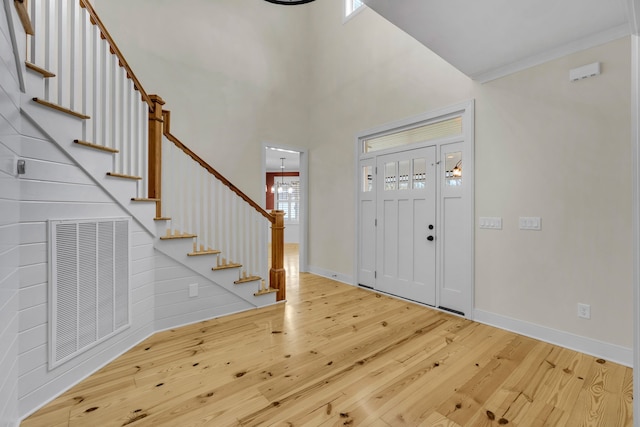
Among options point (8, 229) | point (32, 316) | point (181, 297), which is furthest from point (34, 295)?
point (181, 297)

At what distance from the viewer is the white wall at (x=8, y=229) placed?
1.26 metres

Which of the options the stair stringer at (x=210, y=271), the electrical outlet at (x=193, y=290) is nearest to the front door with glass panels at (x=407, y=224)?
the stair stringer at (x=210, y=271)

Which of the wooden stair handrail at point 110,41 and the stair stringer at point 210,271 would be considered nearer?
the wooden stair handrail at point 110,41

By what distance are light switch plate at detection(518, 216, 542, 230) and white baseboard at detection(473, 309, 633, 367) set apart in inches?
37.0

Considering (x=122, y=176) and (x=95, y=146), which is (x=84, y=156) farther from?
(x=122, y=176)

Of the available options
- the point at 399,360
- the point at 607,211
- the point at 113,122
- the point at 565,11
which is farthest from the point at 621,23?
the point at 113,122

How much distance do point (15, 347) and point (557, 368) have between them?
363 cm

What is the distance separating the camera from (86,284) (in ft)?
6.70

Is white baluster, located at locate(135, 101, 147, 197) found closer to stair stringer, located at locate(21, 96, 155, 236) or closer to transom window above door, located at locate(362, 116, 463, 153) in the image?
stair stringer, located at locate(21, 96, 155, 236)

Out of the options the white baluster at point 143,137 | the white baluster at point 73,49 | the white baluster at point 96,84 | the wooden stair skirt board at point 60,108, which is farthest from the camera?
the white baluster at point 143,137

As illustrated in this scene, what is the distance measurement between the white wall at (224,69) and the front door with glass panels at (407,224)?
209cm

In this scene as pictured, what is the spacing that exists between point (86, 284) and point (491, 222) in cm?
369

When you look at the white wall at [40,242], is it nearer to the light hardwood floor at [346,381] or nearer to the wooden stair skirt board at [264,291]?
the light hardwood floor at [346,381]

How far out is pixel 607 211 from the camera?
91.3 inches
